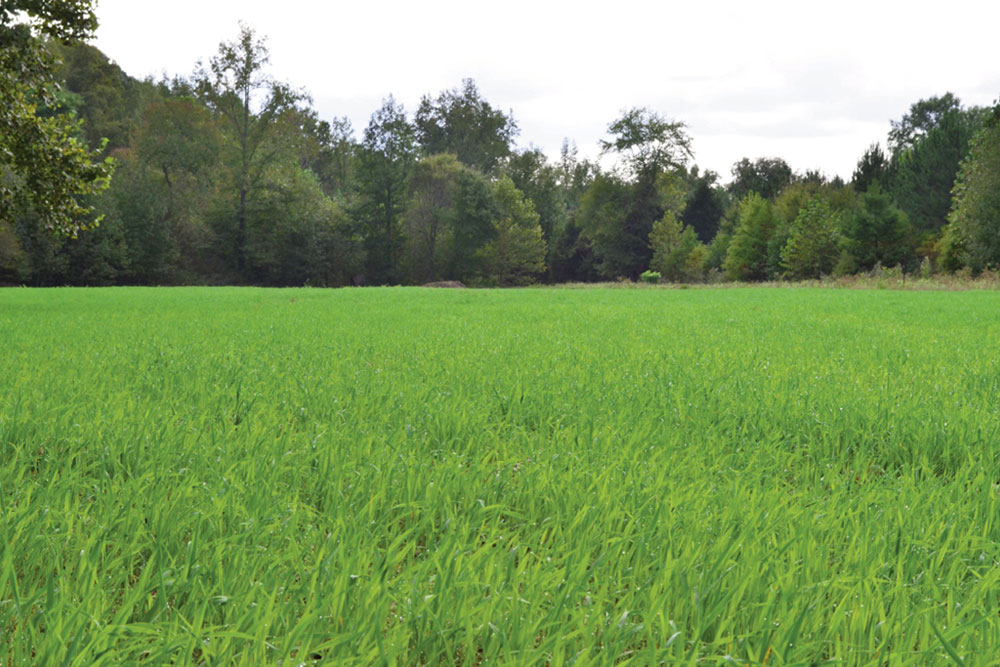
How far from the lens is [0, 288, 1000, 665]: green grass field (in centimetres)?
146

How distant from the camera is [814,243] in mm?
39312

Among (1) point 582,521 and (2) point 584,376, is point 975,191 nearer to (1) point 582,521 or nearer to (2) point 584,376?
(2) point 584,376

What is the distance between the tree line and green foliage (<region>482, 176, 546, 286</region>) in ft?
0.49

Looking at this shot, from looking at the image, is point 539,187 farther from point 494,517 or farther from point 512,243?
point 494,517

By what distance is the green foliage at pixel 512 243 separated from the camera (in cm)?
5541

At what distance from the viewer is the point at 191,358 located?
5676mm

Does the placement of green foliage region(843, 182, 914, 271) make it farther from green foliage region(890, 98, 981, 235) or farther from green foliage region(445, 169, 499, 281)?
green foliage region(445, 169, 499, 281)

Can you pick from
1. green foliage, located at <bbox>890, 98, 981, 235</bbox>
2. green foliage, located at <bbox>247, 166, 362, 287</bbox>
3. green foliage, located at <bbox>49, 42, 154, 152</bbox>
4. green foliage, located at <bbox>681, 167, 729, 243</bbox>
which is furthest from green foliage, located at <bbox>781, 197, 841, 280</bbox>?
green foliage, located at <bbox>49, 42, 154, 152</bbox>

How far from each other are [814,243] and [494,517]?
43170 millimetres

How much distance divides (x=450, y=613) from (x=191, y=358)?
16.6ft

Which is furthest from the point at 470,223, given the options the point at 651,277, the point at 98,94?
the point at 98,94

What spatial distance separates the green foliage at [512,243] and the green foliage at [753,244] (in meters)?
18.6

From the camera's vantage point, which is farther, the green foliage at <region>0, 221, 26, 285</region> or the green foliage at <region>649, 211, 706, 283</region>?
the green foliage at <region>649, 211, 706, 283</region>

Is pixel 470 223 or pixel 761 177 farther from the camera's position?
pixel 761 177
